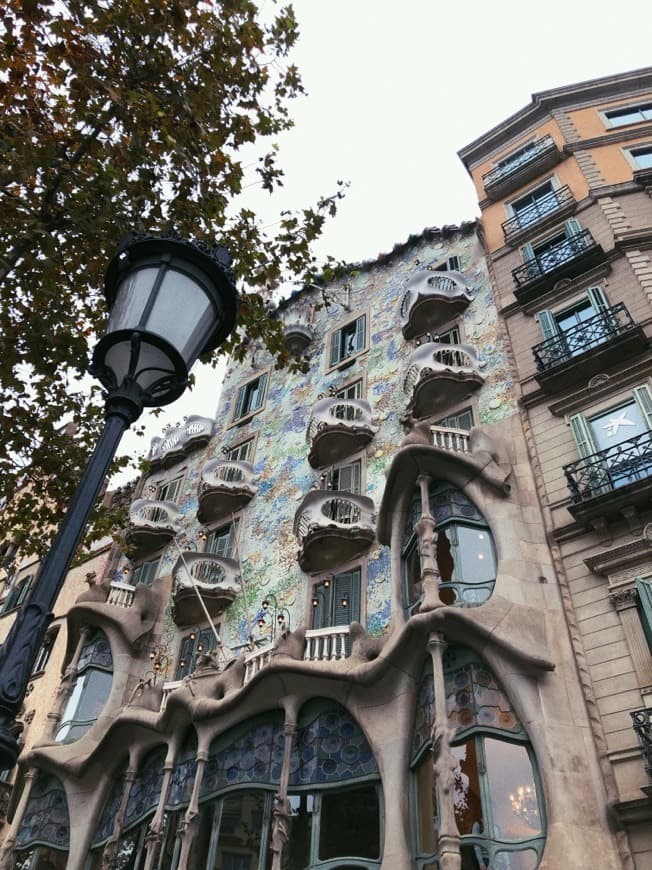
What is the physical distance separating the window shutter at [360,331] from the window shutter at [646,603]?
1277 centimetres

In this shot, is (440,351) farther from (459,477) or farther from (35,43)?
(35,43)

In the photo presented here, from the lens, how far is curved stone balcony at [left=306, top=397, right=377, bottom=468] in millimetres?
18297

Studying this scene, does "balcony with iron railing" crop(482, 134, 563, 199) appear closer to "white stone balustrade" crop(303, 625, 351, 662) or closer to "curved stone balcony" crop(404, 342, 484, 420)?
"curved stone balcony" crop(404, 342, 484, 420)

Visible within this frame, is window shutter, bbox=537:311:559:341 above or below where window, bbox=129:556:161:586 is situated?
above

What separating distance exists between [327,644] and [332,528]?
10.2ft

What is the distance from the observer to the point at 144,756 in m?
15.0

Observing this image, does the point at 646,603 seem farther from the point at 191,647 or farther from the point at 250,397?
the point at 250,397

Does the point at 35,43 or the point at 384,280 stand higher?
the point at 384,280

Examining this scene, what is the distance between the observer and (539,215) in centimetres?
1964

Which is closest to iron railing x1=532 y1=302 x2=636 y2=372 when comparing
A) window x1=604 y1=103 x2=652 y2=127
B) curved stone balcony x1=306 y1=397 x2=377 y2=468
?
curved stone balcony x1=306 y1=397 x2=377 y2=468

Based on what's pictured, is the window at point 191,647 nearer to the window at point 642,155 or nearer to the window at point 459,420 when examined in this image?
the window at point 459,420

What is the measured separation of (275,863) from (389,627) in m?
4.28

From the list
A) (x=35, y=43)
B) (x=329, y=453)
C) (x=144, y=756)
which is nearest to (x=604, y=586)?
(x=329, y=453)

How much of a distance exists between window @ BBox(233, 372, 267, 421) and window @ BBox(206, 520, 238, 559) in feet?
16.3
